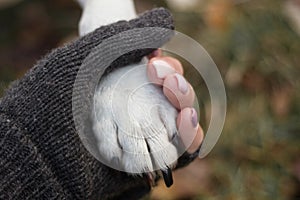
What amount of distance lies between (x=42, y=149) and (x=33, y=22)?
6.07ft

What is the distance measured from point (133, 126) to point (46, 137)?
4.4 inches

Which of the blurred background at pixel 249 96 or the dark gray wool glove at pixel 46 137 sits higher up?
the dark gray wool glove at pixel 46 137

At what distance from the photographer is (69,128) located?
87 centimetres

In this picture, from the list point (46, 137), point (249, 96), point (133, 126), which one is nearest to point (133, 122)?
point (133, 126)

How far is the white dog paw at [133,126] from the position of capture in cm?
87

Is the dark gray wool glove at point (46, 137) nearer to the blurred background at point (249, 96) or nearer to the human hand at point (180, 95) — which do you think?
the human hand at point (180, 95)

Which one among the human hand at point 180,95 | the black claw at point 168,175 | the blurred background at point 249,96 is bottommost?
the blurred background at point 249,96

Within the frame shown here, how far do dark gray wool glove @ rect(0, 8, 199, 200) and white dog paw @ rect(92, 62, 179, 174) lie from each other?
0.11 ft

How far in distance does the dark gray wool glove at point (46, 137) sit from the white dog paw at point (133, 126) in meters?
0.03

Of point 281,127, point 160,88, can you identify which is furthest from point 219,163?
point 160,88

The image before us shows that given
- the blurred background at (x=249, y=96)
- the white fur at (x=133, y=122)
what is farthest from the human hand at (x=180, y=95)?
the blurred background at (x=249, y=96)

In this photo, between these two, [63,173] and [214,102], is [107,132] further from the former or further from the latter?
[214,102]

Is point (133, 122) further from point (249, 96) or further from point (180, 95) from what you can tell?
point (249, 96)

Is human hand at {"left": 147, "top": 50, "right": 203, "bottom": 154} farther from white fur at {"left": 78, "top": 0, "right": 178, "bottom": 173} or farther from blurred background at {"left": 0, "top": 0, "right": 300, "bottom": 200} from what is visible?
blurred background at {"left": 0, "top": 0, "right": 300, "bottom": 200}
